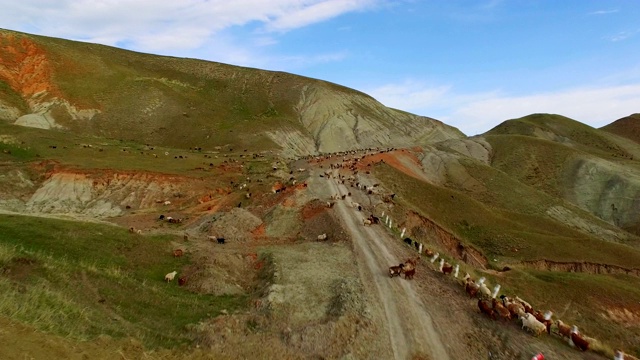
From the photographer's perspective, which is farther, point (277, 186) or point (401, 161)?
point (401, 161)

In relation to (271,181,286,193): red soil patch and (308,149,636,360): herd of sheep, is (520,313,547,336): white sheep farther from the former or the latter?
(271,181,286,193): red soil patch

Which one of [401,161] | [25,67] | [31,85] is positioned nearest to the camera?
[401,161]

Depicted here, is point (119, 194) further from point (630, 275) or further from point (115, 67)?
point (115, 67)

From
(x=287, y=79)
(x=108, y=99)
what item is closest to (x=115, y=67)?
(x=108, y=99)

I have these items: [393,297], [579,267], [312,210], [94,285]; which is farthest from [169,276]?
[579,267]

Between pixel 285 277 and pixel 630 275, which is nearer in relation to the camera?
pixel 285 277

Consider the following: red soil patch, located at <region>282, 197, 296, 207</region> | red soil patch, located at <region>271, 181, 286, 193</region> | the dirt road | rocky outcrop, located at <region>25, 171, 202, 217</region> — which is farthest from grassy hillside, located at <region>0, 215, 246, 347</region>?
red soil patch, located at <region>271, 181, 286, 193</region>

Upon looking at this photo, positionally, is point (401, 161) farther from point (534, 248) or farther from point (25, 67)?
point (25, 67)
